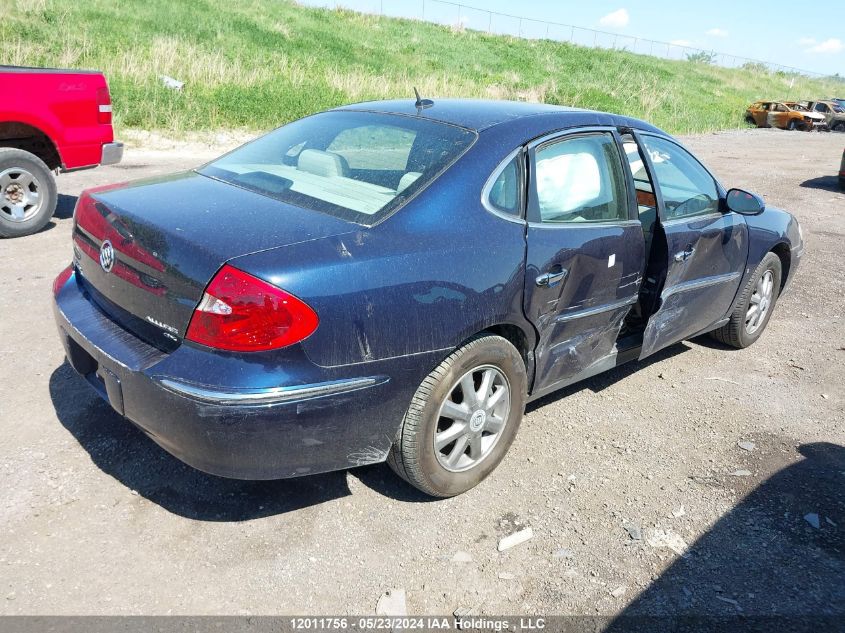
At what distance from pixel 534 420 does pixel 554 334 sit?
0.74 m

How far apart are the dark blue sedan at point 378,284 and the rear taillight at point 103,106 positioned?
3.99 meters

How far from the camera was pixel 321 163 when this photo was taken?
3391mm

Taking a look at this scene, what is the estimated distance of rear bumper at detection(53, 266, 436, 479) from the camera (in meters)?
2.46

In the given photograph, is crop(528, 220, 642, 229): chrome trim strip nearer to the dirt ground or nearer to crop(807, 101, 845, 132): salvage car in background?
the dirt ground

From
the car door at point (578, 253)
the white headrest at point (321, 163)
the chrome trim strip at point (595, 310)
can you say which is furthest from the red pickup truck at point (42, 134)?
the chrome trim strip at point (595, 310)

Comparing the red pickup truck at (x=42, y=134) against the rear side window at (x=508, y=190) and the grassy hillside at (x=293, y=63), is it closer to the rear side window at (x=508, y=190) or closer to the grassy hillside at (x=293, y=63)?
the rear side window at (x=508, y=190)

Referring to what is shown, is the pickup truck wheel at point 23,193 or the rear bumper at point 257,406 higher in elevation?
the rear bumper at point 257,406

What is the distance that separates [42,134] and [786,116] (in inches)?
1353

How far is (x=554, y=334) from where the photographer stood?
11.2 ft

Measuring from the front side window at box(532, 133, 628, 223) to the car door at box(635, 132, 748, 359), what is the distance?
375 mm

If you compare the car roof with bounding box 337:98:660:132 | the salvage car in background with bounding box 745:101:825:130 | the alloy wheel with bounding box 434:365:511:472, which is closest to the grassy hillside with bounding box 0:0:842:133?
the salvage car in background with bounding box 745:101:825:130

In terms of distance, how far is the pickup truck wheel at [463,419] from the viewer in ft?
9.43

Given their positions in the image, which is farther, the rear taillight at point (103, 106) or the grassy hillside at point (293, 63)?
the grassy hillside at point (293, 63)

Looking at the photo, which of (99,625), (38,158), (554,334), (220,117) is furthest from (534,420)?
(220,117)
